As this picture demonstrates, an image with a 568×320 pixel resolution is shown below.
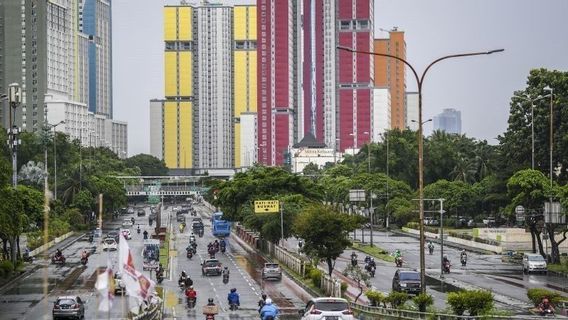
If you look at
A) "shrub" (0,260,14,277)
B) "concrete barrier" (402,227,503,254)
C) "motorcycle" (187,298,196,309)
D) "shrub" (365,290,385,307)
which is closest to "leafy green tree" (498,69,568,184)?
"concrete barrier" (402,227,503,254)

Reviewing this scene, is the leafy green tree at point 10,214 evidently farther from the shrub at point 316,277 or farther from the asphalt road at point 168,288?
the shrub at point 316,277

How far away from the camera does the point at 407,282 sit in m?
54.6

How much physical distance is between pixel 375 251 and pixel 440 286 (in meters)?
31.5

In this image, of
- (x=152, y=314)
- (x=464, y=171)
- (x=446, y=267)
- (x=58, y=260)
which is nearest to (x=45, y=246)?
(x=58, y=260)

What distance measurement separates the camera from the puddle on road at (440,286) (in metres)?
59.1

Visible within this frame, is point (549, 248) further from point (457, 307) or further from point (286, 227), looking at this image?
point (457, 307)

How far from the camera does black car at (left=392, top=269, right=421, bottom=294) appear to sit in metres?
54.1

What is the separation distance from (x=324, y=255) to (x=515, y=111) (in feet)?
133

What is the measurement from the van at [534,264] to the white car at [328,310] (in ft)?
130

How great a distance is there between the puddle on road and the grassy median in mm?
18303

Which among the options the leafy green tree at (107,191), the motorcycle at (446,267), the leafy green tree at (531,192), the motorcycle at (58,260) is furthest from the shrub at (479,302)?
the leafy green tree at (107,191)

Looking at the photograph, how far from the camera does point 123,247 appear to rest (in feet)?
Result: 86.8

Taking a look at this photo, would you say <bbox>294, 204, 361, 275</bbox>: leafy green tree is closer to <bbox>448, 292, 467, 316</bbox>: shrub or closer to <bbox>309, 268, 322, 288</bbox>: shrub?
<bbox>309, 268, 322, 288</bbox>: shrub

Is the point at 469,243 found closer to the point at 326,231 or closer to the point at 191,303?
the point at 326,231
